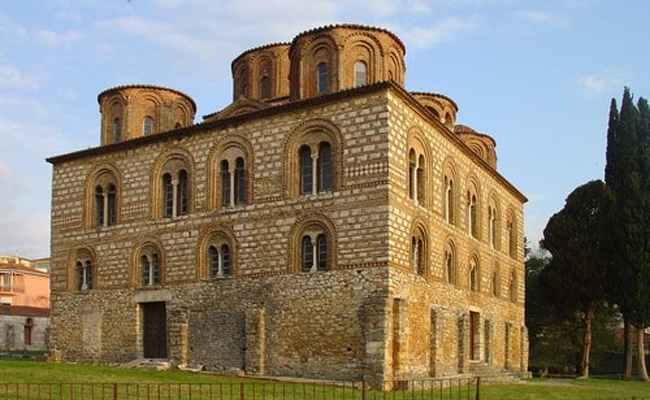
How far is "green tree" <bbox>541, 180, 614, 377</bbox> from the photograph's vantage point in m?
36.8

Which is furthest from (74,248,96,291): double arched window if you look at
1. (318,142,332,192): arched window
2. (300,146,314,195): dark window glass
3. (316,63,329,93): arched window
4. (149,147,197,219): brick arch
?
(316,63,329,93): arched window

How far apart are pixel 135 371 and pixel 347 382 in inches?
229

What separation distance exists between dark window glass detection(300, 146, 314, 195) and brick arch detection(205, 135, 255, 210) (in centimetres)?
167

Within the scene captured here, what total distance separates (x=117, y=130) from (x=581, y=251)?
21.9 meters

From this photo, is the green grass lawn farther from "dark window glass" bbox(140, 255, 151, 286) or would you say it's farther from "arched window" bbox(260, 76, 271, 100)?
"arched window" bbox(260, 76, 271, 100)

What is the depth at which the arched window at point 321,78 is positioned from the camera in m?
25.1

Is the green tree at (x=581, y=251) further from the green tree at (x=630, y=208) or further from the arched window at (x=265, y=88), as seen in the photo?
Result: the arched window at (x=265, y=88)

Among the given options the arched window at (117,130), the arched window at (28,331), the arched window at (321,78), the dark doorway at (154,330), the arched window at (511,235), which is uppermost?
the arched window at (321,78)

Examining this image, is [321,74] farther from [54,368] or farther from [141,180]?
[54,368]

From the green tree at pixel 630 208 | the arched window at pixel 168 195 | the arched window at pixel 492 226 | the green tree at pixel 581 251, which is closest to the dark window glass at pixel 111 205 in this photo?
the arched window at pixel 168 195

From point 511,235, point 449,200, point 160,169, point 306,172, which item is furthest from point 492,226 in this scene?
point 160,169

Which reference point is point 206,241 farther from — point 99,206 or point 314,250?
point 99,206

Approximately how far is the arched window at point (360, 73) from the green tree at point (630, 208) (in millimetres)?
16649

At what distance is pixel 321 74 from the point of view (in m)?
25.2
